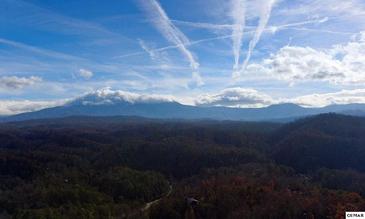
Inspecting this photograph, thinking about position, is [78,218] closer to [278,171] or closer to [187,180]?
[187,180]

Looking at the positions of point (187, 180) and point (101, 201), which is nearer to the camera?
point (101, 201)

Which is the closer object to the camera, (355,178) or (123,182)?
(123,182)

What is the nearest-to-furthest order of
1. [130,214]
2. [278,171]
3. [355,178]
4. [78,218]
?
1. [78,218]
2. [130,214]
3. [355,178]
4. [278,171]

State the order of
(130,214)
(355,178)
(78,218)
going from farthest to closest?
(355,178) → (130,214) → (78,218)

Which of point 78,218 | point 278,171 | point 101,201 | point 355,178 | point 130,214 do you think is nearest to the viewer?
point 78,218

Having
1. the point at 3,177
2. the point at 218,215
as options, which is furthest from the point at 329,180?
the point at 3,177

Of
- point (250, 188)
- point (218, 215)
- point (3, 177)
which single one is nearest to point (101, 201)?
point (218, 215)

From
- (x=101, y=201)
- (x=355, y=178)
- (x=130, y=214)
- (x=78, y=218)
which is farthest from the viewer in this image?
(x=355, y=178)

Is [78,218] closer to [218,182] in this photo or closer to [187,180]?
[218,182]

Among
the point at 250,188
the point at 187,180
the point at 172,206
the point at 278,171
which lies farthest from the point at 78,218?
the point at 278,171
